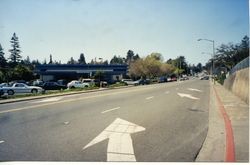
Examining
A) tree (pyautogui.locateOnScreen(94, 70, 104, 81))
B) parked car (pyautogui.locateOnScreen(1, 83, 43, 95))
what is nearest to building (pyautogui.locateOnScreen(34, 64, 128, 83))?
tree (pyautogui.locateOnScreen(94, 70, 104, 81))

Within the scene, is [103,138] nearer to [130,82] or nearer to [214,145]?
[214,145]

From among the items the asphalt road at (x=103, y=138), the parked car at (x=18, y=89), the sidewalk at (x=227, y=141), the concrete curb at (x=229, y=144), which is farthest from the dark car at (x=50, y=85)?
Answer: the concrete curb at (x=229, y=144)

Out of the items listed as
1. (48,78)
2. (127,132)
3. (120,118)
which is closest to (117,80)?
(48,78)

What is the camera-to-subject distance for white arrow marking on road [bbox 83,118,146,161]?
253 inches

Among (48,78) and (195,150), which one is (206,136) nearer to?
(195,150)

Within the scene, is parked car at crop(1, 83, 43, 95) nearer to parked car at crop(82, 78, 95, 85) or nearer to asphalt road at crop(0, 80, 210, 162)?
parked car at crop(82, 78, 95, 85)

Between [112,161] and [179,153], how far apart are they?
1.62m

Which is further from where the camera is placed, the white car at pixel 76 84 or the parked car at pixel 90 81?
the parked car at pixel 90 81

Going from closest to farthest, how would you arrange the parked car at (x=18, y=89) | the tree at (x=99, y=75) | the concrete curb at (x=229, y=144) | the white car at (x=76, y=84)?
the concrete curb at (x=229, y=144) < the parked car at (x=18, y=89) < the tree at (x=99, y=75) < the white car at (x=76, y=84)

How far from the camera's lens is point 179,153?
675 centimetres

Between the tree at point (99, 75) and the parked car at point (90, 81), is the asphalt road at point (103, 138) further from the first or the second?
the parked car at point (90, 81)

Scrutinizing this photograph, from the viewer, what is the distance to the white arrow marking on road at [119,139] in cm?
642

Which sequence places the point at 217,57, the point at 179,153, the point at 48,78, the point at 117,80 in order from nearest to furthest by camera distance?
the point at 179,153
the point at 117,80
the point at 48,78
the point at 217,57

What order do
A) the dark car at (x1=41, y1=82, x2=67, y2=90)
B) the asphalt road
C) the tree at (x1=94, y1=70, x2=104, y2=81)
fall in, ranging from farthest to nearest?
the tree at (x1=94, y1=70, x2=104, y2=81)
the dark car at (x1=41, y1=82, x2=67, y2=90)
the asphalt road
